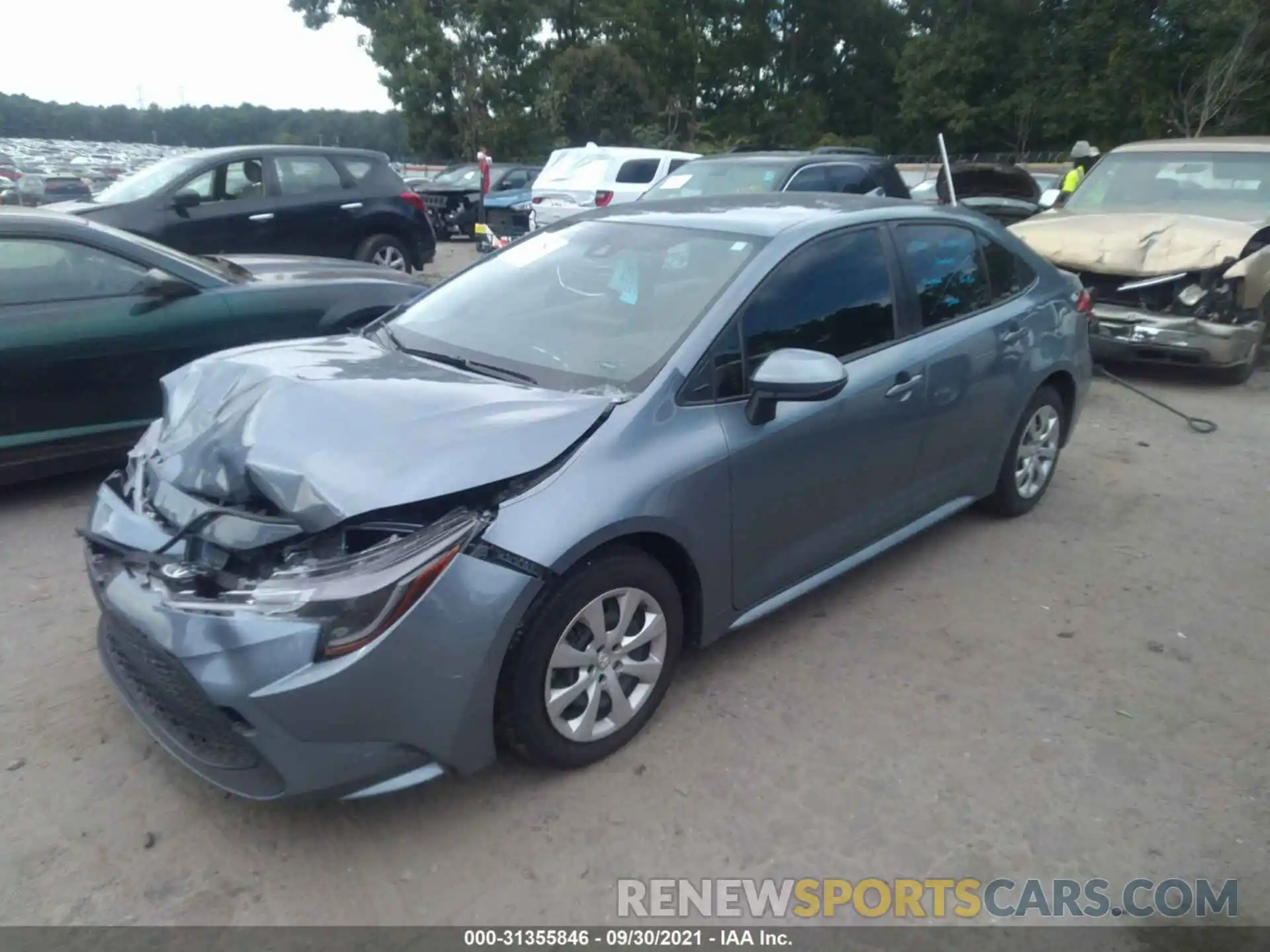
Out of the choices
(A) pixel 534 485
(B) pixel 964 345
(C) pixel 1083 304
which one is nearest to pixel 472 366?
(A) pixel 534 485

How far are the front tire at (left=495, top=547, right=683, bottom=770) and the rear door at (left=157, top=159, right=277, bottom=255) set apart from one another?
7563mm

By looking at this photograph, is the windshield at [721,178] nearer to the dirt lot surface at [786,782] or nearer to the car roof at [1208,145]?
the car roof at [1208,145]

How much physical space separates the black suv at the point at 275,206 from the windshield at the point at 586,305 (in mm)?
6053

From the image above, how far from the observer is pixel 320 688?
236 centimetres

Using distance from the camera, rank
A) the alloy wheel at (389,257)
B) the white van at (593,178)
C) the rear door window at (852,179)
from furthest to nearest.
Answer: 1. the white van at (593,178)
2. the alloy wheel at (389,257)
3. the rear door window at (852,179)

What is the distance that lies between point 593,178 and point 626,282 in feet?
36.8

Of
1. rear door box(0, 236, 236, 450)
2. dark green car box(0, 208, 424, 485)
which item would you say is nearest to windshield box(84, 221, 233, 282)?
dark green car box(0, 208, 424, 485)

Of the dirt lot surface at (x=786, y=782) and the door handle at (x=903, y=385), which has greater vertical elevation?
the door handle at (x=903, y=385)

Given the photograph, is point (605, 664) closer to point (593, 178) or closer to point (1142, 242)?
point (1142, 242)

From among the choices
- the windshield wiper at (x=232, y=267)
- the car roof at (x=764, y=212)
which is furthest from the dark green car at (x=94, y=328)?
the car roof at (x=764, y=212)

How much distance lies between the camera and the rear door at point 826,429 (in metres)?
3.29

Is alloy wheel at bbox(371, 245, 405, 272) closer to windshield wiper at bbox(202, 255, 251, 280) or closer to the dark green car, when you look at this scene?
windshield wiper at bbox(202, 255, 251, 280)

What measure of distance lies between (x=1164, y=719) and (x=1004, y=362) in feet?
5.72

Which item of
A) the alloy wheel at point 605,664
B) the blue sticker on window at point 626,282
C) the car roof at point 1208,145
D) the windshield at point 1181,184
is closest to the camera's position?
the alloy wheel at point 605,664
